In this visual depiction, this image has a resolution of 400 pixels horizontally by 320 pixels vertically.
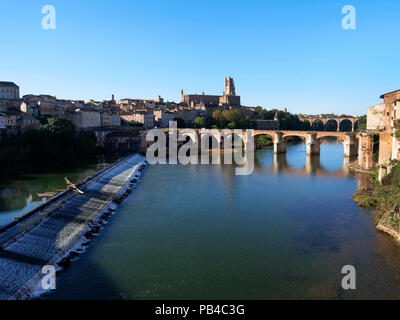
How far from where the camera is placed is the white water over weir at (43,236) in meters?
8.13

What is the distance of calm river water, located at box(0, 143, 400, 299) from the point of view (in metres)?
8.38

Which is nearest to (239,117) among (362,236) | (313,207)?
(313,207)

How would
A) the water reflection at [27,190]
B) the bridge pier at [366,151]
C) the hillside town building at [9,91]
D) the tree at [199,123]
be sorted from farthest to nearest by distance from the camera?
the tree at [199,123], the hillside town building at [9,91], the bridge pier at [366,151], the water reflection at [27,190]

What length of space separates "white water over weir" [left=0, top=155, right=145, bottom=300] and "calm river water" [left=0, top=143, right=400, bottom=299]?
65 cm

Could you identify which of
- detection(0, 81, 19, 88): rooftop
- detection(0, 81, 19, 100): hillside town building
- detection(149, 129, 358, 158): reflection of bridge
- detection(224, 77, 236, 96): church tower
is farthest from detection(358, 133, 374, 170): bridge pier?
detection(224, 77, 236, 96): church tower

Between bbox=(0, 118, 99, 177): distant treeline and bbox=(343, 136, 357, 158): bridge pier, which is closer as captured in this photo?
bbox=(0, 118, 99, 177): distant treeline

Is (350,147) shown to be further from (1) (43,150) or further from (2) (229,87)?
(2) (229,87)

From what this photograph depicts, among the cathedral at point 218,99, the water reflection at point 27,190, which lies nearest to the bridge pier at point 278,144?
the water reflection at point 27,190

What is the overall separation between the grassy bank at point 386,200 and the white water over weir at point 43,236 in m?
10.3

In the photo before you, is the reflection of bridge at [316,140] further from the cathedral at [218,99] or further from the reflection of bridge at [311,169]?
the cathedral at [218,99]

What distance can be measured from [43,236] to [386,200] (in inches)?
508

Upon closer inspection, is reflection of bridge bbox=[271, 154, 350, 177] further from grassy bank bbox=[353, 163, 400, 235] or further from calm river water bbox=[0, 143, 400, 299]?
calm river water bbox=[0, 143, 400, 299]
